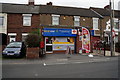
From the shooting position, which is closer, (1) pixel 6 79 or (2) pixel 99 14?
(1) pixel 6 79

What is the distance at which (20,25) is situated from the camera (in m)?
22.5

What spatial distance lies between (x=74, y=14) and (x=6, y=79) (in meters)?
19.6

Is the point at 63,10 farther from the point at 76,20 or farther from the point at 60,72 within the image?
the point at 60,72

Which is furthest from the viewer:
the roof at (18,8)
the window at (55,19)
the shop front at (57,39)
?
the window at (55,19)

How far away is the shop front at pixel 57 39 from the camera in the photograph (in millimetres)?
19141

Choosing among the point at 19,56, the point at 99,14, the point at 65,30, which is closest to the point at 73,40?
the point at 65,30

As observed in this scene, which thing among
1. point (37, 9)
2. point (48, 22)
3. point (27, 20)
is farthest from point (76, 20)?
point (27, 20)

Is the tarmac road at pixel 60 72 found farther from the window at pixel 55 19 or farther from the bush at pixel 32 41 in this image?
the window at pixel 55 19

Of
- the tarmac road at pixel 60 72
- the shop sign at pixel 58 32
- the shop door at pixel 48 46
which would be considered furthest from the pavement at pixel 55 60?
the shop sign at pixel 58 32

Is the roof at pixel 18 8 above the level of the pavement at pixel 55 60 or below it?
above

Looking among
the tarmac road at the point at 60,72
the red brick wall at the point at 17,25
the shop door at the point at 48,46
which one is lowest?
the tarmac road at the point at 60,72

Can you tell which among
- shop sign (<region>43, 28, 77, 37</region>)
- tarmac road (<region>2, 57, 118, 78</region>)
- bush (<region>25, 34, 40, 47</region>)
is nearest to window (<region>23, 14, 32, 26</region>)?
shop sign (<region>43, 28, 77, 37</region>)

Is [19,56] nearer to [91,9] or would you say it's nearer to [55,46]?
[55,46]

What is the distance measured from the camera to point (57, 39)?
64.7 feet
